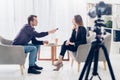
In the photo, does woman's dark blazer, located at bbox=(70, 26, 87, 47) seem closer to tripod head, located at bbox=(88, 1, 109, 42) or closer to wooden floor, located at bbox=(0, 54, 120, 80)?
wooden floor, located at bbox=(0, 54, 120, 80)

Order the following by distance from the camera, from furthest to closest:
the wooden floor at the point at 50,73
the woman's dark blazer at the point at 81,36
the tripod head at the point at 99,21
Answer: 1. the woman's dark blazer at the point at 81,36
2. the wooden floor at the point at 50,73
3. the tripod head at the point at 99,21

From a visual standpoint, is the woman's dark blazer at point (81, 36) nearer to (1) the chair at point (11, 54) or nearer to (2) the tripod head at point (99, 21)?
(1) the chair at point (11, 54)

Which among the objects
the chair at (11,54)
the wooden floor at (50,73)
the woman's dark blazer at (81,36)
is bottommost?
the wooden floor at (50,73)

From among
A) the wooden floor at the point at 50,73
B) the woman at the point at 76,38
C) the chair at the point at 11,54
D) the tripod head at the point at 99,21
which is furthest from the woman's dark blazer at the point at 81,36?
the tripod head at the point at 99,21

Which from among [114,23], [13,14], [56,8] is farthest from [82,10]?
[13,14]

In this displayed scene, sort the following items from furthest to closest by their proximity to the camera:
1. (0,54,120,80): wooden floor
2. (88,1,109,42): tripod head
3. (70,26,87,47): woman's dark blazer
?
(70,26,87,47): woman's dark blazer < (0,54,120,80): wooden floor < (88,1,109,42): tripod head

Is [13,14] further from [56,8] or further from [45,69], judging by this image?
[45,69]

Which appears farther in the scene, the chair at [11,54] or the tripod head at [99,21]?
the chair at [11,54]

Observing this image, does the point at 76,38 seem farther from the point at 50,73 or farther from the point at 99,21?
the point at 99,21

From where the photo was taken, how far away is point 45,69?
488cm

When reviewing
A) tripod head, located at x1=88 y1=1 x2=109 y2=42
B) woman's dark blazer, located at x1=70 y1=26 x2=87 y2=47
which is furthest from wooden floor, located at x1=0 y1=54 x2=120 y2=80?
tripod head, located at x1=88 y1=1 x2=109 y2=42

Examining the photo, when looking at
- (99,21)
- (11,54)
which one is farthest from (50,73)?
(99,21)

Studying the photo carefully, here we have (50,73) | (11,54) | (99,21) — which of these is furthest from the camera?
(50,73)

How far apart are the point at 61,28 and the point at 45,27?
412mm
